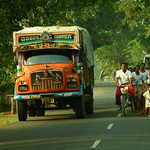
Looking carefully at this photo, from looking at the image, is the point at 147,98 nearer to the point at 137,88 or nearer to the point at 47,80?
the point at 137,88

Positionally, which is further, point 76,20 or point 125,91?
point 76,20

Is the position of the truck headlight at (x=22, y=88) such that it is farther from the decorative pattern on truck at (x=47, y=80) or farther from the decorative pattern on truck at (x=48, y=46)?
the decorative pattern on truck at (x=48, y=46)

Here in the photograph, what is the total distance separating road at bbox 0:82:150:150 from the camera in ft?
47.0

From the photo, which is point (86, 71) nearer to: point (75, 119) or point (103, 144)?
point (75, 119)

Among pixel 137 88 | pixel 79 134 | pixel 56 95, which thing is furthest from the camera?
pixel 137 88

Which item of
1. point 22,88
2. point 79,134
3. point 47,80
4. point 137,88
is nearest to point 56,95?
point 47,80

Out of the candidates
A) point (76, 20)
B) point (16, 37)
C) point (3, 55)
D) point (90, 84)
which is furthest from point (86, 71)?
point (76, 20)

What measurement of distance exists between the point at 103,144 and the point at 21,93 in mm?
8692

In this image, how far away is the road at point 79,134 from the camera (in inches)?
564

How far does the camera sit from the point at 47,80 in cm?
2230

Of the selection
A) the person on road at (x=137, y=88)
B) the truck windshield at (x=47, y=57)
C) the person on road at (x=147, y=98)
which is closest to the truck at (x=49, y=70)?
the truck windshield at (x=47, y=57)

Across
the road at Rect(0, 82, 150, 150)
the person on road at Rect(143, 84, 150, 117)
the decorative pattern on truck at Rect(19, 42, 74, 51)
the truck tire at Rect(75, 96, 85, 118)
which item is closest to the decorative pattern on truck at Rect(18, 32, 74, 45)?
the decorative pattern on truck at Rect(19, 42, 74, 51)

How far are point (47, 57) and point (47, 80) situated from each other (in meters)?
1.02

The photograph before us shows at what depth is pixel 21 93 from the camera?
2267cm
